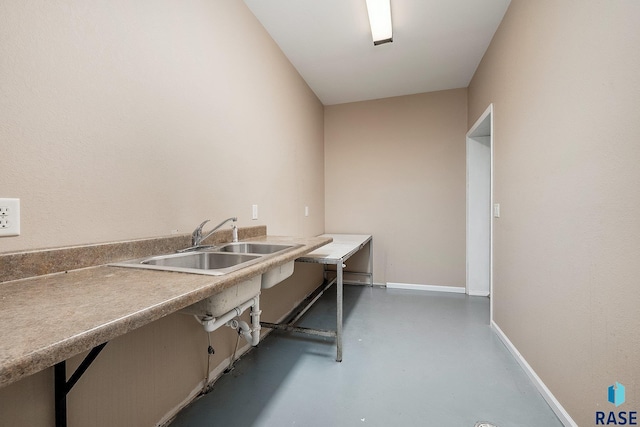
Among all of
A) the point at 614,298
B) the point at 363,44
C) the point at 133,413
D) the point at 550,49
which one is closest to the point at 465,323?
the point at 614,298

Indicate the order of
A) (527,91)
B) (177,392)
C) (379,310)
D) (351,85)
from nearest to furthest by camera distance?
(177,392) → (527,91) → (379,310) → (351,85)

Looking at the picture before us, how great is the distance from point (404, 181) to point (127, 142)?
10.5ft

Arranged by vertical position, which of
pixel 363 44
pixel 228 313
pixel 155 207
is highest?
pixel 363 44

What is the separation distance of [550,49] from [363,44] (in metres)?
1.51

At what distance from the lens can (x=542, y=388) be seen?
1.56 metres

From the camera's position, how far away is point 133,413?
1.17m

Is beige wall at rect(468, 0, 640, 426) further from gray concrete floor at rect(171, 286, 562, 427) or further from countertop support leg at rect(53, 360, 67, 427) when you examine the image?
countertop support leg at rect(53, 360, 67, 427)

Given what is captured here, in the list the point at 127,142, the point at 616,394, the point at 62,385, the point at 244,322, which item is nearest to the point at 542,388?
the point at 616,394

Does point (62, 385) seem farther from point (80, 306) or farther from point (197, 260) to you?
point (197, 260)

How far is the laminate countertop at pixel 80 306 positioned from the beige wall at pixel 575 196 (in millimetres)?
1396

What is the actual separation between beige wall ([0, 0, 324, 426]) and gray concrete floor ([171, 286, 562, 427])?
0.94ft

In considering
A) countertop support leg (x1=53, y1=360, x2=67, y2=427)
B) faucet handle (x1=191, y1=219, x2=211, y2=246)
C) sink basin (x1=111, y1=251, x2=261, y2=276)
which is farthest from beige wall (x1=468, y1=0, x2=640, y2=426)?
countertop support leg (x1=53, y1=360, x2=67, y2=427)

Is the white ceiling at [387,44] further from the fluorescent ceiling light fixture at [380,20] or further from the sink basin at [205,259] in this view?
the sink basin at [205,259]

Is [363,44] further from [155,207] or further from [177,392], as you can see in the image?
[177,392]
